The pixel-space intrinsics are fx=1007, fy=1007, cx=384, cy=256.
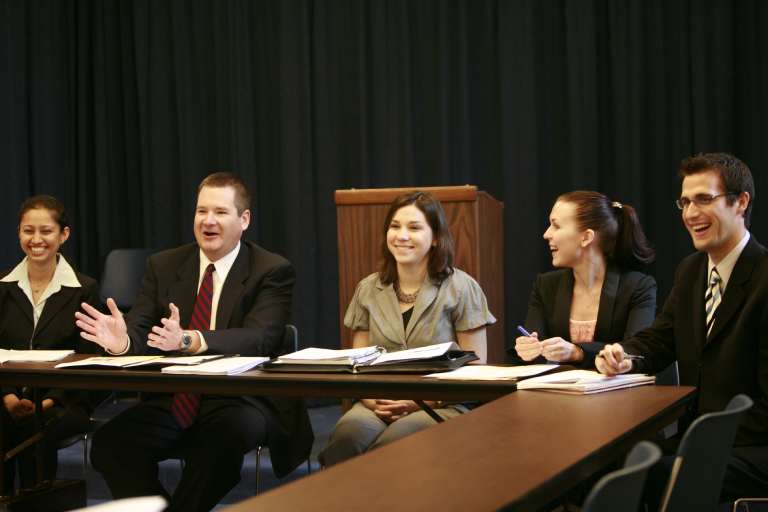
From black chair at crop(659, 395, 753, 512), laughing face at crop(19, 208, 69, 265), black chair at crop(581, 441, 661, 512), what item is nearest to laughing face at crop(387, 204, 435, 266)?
laughing face at crop(19, 208, 69, 265)

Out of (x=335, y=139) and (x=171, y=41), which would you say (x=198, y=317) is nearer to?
(x=335, y=139)

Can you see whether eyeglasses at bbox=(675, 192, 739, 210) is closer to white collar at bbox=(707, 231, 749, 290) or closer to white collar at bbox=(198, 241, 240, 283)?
white collar at bbox=(707, 231, 749, 290)

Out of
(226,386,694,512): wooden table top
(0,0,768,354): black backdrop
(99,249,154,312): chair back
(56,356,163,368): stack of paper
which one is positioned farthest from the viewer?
(0,0,768,354): black backdrop

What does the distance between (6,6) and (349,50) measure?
2.38 m

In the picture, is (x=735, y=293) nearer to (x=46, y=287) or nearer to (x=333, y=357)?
(x=333, y=357)

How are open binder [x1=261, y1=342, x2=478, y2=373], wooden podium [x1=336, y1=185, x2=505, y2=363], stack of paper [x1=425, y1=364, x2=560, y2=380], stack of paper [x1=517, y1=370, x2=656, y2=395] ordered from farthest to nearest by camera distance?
wooden podium [x1=336, y1=185, x2=505, y2=363] < open binder [x1=261, y1=342, x2=478, y2=373] < stack of paper [x1=425, y1=364, x2=560, y2=380] < stack of paper [x1=517, y1=370, x2=656, y2=395]

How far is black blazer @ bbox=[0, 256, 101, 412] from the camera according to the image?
4254mm

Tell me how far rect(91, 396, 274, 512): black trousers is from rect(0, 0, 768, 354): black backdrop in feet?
10.2

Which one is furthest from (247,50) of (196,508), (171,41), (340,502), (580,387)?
(340,502)


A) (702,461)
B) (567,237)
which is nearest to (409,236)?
(567,237)

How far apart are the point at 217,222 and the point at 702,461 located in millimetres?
2615

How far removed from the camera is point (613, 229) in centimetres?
383

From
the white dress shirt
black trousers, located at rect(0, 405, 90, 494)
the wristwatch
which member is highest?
the white dress shirt

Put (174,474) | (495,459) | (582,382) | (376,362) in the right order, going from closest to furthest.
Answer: (495,459), (582,382), (376,362), (174,474)
